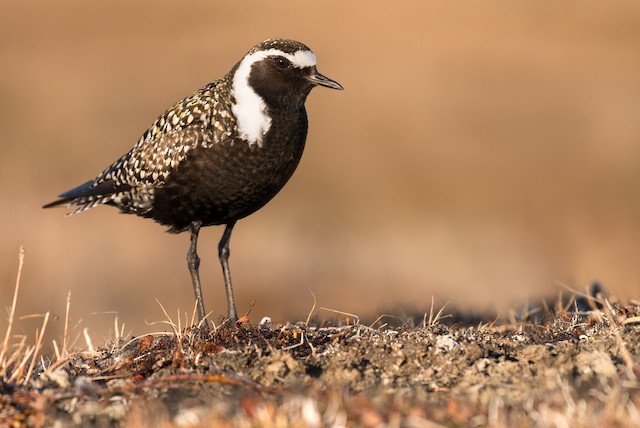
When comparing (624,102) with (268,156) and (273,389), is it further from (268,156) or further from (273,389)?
(273,389)

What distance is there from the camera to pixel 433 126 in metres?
18.8

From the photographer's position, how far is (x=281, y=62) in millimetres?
7551

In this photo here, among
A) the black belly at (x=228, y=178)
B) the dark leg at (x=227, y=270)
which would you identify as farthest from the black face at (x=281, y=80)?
the dark leg at (x=227, y=270)

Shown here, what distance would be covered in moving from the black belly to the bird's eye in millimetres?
497

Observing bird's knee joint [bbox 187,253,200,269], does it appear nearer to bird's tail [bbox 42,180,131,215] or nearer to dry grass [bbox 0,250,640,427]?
bird's tail [bbox 42,180,131,215]

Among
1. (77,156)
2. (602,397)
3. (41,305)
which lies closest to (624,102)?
(77,156)

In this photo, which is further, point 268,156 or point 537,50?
point 537,50

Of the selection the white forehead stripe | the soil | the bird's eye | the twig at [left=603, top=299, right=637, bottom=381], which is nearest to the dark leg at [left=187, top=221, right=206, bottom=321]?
the white forehead stripe

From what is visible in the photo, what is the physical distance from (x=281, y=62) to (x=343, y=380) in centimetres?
284

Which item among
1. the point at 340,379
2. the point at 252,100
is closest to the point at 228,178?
the point at 252,100

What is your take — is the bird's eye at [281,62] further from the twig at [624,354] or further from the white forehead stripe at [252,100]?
the twig at [624,354]

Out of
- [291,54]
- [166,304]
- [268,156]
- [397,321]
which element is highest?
[291,54]

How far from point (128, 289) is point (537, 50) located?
13112mm

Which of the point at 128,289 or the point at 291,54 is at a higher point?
the point at 291,54
